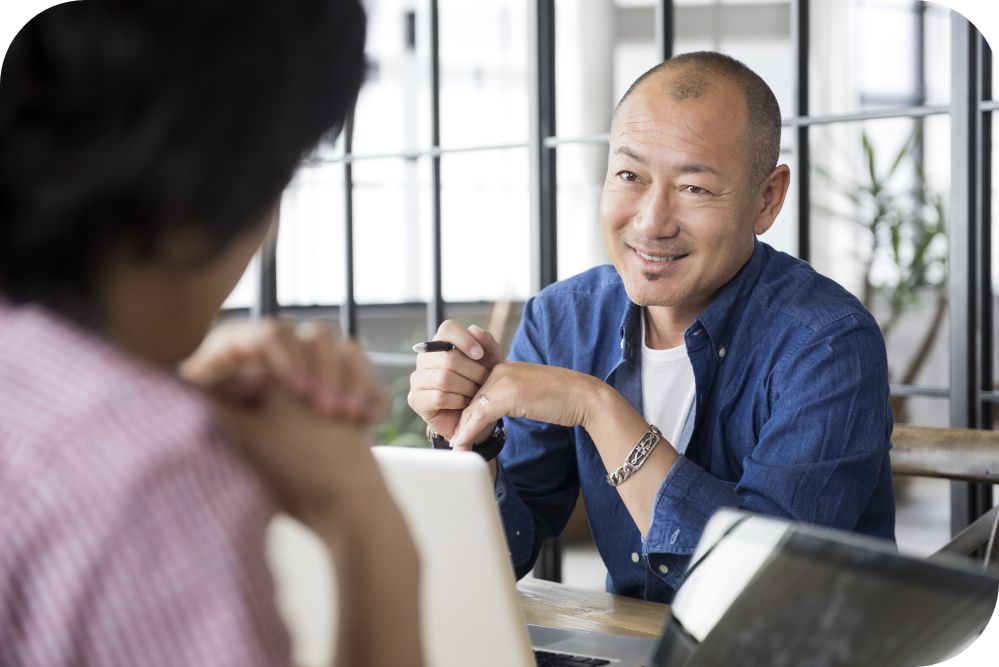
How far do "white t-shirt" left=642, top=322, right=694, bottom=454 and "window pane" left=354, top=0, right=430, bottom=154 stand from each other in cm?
521

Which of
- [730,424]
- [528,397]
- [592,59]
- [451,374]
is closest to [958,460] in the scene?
[730,424]

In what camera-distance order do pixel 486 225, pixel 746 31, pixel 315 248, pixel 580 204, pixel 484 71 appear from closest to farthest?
pixel 580 204
pixel 315 248
pixel 486 225
pixel 484 71
pixel 746 31

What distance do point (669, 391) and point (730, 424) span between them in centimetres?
13

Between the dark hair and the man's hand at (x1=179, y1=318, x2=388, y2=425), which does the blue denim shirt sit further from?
the dark hair

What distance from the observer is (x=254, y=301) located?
4125 millimetres

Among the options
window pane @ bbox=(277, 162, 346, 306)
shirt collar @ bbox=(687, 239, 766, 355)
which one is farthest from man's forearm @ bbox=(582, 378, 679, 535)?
window pane @ bbox=(277, 162, 346, 306)

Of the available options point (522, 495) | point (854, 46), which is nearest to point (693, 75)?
point (522, 495)

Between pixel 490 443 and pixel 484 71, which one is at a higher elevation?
pixel 484 71

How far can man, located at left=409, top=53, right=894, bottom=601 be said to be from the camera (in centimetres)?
150

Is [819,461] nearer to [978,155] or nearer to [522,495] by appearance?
[522,495]

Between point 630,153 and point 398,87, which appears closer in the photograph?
point 630,153

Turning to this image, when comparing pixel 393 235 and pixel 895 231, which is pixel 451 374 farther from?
pixel 393 235

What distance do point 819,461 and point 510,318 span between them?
15.1 ft

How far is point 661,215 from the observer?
1660 mm
